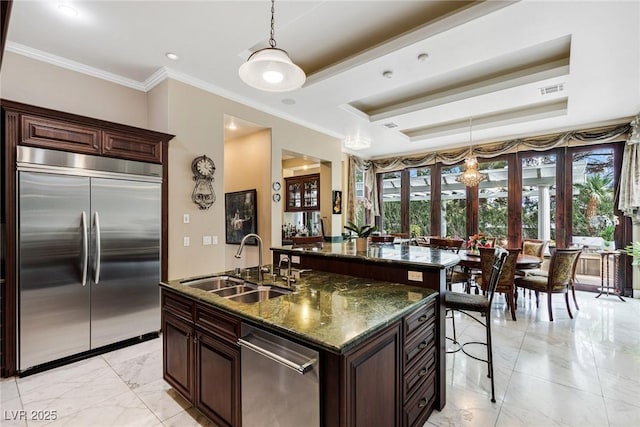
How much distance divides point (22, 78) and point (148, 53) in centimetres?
131

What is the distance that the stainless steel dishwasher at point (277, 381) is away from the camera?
129 cm

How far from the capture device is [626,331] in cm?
353

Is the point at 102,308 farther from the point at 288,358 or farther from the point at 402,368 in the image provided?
the point at 402,368

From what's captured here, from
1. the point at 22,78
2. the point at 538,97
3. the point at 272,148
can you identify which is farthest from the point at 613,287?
the point at 22,78

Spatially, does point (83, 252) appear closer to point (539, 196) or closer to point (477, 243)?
point (477, 243)

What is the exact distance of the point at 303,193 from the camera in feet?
22.3

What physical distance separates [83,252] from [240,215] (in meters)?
2.65

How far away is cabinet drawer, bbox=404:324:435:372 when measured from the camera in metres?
1.71

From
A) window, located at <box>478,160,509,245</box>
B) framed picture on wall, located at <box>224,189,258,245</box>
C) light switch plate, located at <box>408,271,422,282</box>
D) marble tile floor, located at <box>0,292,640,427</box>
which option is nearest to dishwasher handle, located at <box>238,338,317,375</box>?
marble tile floor, located at <box>0,292,640,427</box>

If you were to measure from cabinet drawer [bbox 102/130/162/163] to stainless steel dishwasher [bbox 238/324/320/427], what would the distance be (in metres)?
2.62

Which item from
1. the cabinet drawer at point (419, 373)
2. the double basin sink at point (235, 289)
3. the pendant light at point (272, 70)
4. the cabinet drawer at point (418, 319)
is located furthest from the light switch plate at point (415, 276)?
the pendant light at point (272, 70)

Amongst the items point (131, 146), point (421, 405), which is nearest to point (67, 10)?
point (131, 146)

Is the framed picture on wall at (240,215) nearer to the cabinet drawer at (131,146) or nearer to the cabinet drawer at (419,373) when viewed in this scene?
the cabinet drawer at (131,146)

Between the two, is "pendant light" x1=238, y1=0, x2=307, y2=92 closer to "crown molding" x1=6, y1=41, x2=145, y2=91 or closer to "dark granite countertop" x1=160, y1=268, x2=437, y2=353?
"dark granite countertop" x1=160, y1=268, x2=437, y2=353
